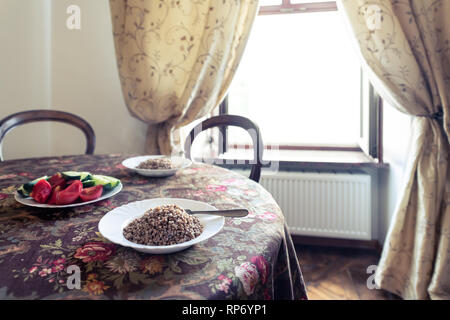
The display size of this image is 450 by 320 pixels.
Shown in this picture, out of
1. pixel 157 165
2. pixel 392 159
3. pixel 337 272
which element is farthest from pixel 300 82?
pixel 157 165

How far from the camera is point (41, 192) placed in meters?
0.72

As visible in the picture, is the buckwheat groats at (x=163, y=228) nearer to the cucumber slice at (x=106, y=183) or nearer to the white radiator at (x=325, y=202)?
the cucumber slice at (x=106, y=183)

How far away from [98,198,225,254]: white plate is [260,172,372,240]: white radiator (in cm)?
152

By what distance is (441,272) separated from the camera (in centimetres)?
143

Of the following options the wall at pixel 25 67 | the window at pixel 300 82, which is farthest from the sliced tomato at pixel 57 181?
the window at pixel 300 82

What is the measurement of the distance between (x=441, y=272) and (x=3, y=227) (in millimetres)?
1705

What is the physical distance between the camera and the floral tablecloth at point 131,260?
1.40 ft

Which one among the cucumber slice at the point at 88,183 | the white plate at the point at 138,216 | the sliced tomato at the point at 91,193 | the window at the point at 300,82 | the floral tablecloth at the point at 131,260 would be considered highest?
the window at the point at 300,82

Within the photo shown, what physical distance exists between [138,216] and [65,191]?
0.23 meters

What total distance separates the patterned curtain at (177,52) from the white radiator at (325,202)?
751 millimetres

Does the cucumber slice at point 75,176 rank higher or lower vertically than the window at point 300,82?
lower

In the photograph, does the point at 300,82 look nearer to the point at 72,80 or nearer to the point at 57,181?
the point at 72,80

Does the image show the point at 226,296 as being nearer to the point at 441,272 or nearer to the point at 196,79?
the point at 441,272

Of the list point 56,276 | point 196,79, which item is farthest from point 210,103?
point 56,276
